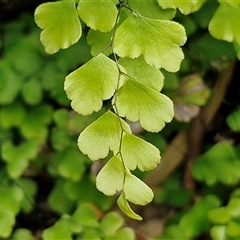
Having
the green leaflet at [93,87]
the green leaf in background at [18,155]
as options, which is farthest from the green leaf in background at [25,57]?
the green leaflet at [93,87]

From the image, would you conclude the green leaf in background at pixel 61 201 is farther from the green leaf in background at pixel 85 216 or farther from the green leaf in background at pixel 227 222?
the green leaf in background at pixel 227 222

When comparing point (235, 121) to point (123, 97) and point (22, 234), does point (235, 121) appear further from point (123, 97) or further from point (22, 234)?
point (22, 234)

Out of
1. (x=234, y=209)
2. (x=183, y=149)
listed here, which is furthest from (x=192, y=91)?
(x=234, y=209)

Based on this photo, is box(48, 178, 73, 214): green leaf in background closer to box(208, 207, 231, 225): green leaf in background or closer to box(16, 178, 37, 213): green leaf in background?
box(16, 178, 37, 213): green leaf in background

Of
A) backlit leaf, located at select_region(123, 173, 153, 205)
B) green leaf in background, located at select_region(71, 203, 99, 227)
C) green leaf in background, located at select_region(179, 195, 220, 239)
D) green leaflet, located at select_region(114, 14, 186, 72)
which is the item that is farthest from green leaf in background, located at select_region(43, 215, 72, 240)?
green leaflet, located at select_region(114, 14, 186, 72)

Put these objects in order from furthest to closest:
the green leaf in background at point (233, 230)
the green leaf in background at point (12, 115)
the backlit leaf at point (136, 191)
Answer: the green leaf in background at point (12, 115)
the green leaf in background at point (233, 230)
the backlit leaf at point (136, 191)

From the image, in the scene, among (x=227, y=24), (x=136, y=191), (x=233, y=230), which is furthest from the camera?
(x=233, y=230)
